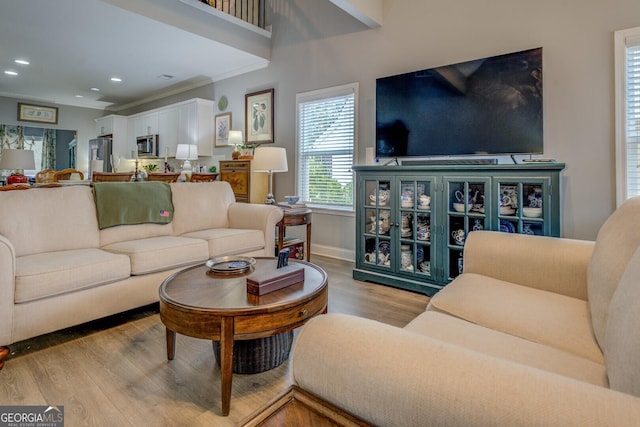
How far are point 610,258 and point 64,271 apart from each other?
2596mm

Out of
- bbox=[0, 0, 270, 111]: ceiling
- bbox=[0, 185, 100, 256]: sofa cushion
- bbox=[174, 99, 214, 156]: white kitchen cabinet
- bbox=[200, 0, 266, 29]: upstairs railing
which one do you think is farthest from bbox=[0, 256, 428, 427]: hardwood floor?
bbox=[174, 99, 214, 156]: white kitchen cabinet

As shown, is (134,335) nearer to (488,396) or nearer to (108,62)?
(488,396)

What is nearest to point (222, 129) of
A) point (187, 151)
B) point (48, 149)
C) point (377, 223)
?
point (187, 151)

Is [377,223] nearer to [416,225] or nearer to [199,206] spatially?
[416,225]

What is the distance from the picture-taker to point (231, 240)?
294cm

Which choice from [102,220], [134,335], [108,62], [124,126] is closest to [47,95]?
[124,126]

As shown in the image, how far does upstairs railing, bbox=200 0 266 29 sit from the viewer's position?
14.3 ft

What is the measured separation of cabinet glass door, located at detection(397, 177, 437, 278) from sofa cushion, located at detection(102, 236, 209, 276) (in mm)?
1701

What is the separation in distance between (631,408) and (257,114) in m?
5.15

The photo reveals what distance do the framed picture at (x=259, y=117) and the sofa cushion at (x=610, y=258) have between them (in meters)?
4.29

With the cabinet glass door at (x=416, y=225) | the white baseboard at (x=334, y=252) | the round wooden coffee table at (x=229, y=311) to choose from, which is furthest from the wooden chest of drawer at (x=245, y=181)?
the round wooden coffee table at (x=229, y=311)

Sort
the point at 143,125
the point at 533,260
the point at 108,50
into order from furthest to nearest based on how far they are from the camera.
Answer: the point at 143,125, the point at 108,50, the point at 533,260

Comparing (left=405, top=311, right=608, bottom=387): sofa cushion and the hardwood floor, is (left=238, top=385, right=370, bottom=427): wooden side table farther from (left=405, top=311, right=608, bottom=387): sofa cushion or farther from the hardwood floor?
the hardwood floor

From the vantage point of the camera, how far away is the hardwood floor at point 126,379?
145cm
